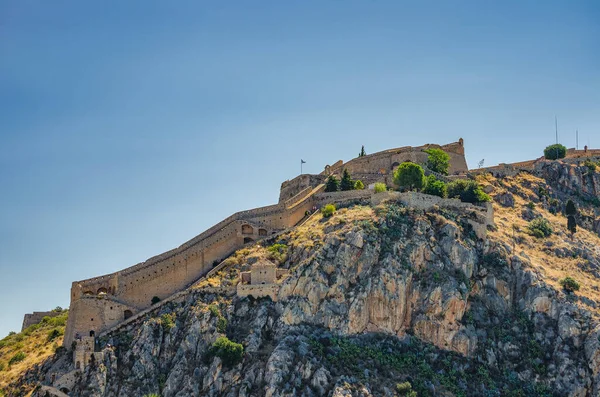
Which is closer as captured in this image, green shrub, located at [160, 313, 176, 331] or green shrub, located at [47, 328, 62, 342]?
green shrub, located at [160, 313, 176, 331]

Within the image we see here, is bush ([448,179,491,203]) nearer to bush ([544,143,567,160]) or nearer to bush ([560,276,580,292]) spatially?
bush ([560,276,580,292])

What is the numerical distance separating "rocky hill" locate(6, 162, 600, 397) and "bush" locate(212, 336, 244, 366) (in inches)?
5.1

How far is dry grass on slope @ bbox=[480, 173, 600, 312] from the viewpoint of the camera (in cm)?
9175

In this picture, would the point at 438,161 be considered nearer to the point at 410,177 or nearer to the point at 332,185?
the point at 410,177

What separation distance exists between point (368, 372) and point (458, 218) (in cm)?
2500

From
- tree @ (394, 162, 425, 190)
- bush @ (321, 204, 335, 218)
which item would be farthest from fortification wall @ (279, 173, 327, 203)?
bush @ (321, 204, 335, 218)

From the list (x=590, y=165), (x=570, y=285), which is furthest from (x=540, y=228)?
(x=590, y=165)

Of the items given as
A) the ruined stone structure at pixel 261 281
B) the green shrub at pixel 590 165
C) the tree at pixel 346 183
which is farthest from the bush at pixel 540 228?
the ruined stone structure at pixel 261 281

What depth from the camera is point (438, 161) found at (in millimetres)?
120312

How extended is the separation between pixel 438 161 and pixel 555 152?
20.3m

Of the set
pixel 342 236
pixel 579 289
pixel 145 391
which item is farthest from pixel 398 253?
pixel 145 391

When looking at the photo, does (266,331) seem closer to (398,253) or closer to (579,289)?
(398,253)

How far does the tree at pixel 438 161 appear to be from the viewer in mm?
119375

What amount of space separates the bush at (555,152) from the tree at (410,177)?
30336 millimetres
